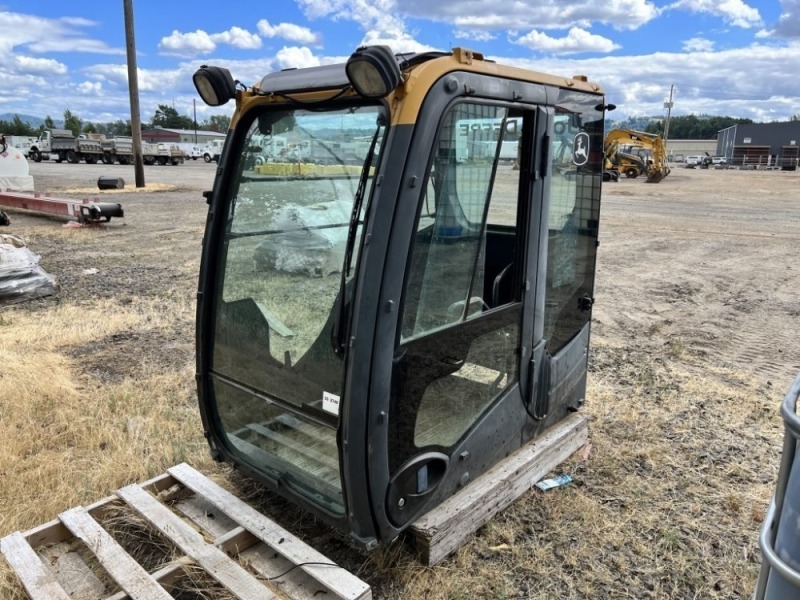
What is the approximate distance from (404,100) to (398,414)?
3.86 feet

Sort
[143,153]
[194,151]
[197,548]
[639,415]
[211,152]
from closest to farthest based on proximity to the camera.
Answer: [197,548] < [639,415] < [143,153] < [211,152] < [194,151]

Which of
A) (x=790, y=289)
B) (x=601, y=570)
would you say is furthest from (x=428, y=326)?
(x=790, y=289)

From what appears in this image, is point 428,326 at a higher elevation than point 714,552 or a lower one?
higher

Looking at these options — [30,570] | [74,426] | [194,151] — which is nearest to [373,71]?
[30,570]

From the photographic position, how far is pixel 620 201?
21047 millimetres

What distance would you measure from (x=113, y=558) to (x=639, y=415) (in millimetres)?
3484

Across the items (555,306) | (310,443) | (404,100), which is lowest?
(310,443)

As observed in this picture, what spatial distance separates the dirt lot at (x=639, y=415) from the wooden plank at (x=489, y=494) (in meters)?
0.09

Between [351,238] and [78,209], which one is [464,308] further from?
[78,209]

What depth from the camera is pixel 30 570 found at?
98.7 inches

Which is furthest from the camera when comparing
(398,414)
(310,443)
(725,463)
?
(725,463)

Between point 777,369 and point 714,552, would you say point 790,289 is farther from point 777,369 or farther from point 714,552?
point 714,552

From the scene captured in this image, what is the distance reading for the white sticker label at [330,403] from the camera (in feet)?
7.96

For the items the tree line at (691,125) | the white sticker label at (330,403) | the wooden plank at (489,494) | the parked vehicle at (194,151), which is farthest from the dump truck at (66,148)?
the tree line at (691,125)
